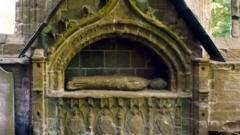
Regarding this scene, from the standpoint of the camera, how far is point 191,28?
639 cm

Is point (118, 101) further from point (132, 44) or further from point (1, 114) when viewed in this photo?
point (1, 114)

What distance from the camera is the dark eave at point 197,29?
6.23m

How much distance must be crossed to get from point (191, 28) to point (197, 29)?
107 millimetres

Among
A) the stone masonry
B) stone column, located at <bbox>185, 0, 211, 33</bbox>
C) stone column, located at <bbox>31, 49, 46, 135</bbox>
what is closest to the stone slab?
the stone masonry

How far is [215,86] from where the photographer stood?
677 centimetres

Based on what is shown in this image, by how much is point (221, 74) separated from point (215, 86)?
0.65 feet

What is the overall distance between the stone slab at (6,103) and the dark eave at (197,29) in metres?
2.62

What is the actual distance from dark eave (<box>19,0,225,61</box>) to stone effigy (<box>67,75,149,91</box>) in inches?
33.8

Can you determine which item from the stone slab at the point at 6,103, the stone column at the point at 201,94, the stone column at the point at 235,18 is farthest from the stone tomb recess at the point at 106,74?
the stone column at the point at 235,18

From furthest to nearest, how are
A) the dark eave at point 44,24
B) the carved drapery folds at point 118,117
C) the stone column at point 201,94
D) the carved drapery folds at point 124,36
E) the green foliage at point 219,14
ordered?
1. the green foliage at point 219,14
2. the carved drapery folds at point 118,117
3. the stone column at point 201,94
4. the carved drapery folds at point 124,36
5. the dark eave at point 44,24

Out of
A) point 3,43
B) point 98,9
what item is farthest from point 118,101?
point 3,43

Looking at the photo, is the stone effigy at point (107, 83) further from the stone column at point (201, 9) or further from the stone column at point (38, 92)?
the stone column at point (201, 9)

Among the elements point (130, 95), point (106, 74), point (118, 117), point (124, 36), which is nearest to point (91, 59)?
point (106, 74)

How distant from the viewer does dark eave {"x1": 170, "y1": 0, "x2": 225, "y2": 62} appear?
20.4 ft
